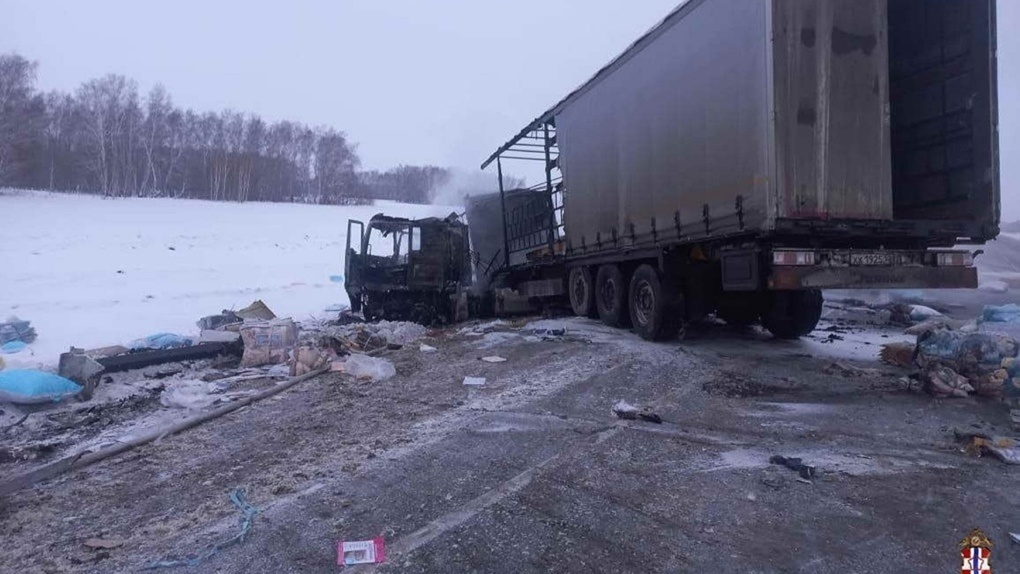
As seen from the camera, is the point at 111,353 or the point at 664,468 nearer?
the point at 664,468

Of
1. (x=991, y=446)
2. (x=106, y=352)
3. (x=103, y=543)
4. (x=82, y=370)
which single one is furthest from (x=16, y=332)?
(x=991, y=446)

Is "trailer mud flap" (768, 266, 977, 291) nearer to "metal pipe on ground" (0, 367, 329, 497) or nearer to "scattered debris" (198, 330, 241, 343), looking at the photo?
"metal pipe on ground" (0, 367, 329, 497)

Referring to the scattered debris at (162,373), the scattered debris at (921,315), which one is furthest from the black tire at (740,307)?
the scattered debris at (162,373)

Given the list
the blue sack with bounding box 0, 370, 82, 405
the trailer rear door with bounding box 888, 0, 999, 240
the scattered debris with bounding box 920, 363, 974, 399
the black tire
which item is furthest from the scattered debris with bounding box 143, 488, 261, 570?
the trailer rear door with bounding box 888, 0, 999, 240

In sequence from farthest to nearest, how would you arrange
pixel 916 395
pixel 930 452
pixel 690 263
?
pixel 690 263 → pixel 916 395 → pixel 930 452

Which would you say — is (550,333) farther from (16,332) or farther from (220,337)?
(16,332)

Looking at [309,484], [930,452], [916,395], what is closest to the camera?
[309,484]

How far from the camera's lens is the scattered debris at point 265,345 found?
331 inches

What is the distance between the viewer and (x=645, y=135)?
827cm

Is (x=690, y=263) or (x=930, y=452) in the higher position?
(x=690, y=263)

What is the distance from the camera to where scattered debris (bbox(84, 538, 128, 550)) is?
10.4 feet

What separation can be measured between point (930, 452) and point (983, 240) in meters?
3.32

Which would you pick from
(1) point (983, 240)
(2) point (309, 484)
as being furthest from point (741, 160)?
(2) point (309, 484)

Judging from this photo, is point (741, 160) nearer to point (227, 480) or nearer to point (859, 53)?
point (859, 53)
